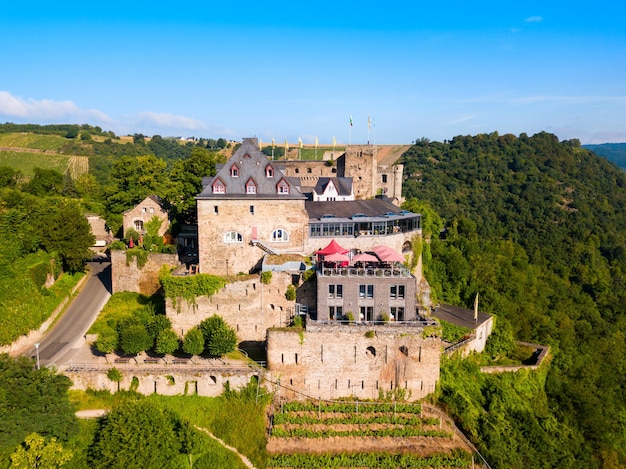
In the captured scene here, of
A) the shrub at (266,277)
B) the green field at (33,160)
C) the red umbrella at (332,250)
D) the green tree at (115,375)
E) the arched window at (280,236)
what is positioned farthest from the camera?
the green field at (33,160)

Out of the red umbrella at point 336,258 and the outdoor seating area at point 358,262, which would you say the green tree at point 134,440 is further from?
the red umbrella at point 336,258

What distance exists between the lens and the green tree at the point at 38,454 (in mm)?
23625

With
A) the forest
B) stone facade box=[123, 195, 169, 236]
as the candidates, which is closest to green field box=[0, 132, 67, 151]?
stone facade box=[123, 195, 169, 236]

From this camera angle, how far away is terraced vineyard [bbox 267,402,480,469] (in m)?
28.0

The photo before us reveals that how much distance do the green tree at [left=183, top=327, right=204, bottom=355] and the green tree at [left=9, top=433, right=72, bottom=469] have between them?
836cm

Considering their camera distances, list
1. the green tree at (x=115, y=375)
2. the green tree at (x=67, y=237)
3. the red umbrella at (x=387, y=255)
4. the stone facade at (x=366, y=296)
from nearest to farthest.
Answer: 1. the green tree at (x=115, y=375)
2. the stone facade at (x=366, y=296)
3. the red umbrella at (x=387, y=255)
4. the green tree at (x=67, y=237)

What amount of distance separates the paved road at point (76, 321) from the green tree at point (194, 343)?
795 centimetres

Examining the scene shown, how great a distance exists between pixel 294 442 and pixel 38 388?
1426 centimetres

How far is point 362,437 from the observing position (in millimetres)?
28922

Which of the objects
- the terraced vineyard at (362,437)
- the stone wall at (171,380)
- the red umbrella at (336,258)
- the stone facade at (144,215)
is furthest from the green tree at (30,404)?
the stone facade at (144,215)

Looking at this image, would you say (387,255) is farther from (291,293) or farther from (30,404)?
(30,404)

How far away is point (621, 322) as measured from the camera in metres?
62.4

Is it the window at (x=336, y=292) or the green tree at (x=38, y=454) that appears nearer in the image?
the green tree at (x=38, y=454)

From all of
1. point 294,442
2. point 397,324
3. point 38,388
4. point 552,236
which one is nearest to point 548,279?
point 552,236
